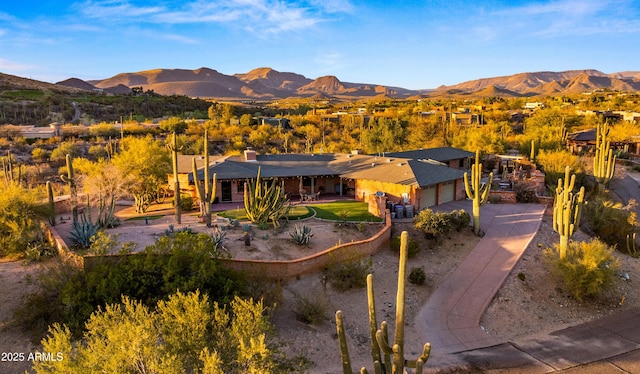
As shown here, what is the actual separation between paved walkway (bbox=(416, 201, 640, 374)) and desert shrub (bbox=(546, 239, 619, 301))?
3.61 ft

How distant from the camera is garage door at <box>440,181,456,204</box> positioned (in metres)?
25.6

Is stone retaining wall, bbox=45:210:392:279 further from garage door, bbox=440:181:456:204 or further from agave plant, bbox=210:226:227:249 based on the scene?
garage door, bbox=440:181:456:204

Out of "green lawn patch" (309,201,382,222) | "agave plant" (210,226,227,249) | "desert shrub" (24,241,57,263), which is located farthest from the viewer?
"green lawn patch" (309,201,382,222)

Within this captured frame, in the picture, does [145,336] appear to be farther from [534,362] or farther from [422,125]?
→ [422,125]

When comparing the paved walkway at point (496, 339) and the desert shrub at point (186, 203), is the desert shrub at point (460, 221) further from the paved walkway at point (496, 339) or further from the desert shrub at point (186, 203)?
the desert shrub at point (186, 203)

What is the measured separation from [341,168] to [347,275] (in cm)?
1330

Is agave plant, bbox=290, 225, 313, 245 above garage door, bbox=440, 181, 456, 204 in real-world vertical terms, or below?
below

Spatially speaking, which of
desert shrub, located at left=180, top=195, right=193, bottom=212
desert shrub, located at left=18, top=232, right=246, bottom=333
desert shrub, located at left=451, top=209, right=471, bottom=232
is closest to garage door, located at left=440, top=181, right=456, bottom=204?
desert shrub, located at left=451, top=209, right=471, bottom=232

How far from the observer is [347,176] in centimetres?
2678

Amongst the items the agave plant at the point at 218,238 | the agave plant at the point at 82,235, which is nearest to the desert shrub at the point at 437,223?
the agave plant at the point at 218,238

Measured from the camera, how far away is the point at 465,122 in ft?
208

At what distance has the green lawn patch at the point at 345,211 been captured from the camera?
72.0 feet

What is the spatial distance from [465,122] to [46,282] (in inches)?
2342

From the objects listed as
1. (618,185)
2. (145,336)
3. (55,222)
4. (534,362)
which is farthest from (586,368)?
(618,185)
